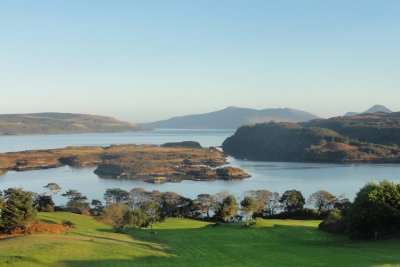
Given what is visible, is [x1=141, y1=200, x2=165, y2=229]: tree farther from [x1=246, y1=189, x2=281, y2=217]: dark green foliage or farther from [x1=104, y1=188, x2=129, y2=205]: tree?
[x1=246, y1=189, x2=281, y2=217]: dark green foliage

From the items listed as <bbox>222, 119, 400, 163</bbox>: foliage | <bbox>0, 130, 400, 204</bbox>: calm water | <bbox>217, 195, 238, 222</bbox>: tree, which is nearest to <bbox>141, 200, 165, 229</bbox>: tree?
<bbox>217, 195, 238, 222</bbox>: tree

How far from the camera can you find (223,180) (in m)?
99.1

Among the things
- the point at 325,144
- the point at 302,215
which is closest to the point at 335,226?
the point at 302,215

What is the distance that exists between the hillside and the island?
1030 inches

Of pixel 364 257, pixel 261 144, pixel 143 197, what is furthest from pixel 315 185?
pixel 261 144

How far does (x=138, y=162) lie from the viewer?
401 feet

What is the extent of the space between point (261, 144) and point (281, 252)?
545 ft

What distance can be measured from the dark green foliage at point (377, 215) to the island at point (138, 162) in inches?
2760

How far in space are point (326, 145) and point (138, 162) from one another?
233 feet

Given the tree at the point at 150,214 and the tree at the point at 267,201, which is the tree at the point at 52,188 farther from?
the tree at the point at 267,201

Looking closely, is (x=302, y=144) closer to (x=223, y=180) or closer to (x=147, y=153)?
(x=147, y=153)

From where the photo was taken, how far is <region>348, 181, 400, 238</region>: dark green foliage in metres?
29.3

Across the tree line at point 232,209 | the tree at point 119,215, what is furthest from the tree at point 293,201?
the tree at point 119,215

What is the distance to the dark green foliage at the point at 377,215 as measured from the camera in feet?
96.1
